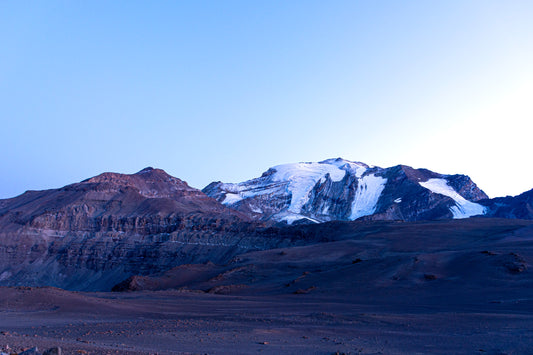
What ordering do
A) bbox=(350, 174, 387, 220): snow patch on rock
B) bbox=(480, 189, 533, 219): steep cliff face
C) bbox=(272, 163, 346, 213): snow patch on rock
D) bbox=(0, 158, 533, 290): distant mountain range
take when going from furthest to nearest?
bbox=(272, 163, 346, 213): snow patch on rock < bbox=(350, 174, 387, 220): snow patch on rock < bbox=(480, 189, 533, 219): steep cliff face < bbox=(0, 158, 533, 290): distant mountain range

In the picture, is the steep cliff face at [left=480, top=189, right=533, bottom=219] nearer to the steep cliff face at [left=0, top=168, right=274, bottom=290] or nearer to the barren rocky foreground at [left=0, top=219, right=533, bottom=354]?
the barren rocky foreground at [left=0, top=219, right=533, bottom=354]

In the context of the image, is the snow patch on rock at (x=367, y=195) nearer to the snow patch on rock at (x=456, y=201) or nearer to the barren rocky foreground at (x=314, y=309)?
the snow patch on rock at (x=456, y=201)

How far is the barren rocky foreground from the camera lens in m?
13.3

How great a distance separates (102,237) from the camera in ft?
247

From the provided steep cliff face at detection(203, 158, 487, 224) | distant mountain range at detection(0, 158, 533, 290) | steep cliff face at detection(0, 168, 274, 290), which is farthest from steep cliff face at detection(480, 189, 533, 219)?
steep cliff face at detection(0, 168, 274, 290)

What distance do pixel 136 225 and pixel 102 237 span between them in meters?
5.09

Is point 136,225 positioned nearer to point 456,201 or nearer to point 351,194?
point 351,194

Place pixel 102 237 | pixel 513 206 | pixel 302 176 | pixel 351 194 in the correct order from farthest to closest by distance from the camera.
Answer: pixel 302 176 → pixel 351 194 → pixel 513 206 → pixel 102 237

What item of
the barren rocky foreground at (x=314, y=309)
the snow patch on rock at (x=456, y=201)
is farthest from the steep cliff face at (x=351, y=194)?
the barren rocky foreground at (x=314, y=309)

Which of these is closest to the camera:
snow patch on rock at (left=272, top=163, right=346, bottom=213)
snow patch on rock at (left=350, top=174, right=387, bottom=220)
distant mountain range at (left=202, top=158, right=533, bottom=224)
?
distant mountain range at (left=202, top=158, right=533, bottom=224)

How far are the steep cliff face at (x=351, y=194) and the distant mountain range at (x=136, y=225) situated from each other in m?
0.51

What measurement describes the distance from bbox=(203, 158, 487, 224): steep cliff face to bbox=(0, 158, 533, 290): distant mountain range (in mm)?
510

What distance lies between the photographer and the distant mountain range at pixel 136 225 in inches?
2689

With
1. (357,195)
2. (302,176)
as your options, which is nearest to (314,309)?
(357,195)
